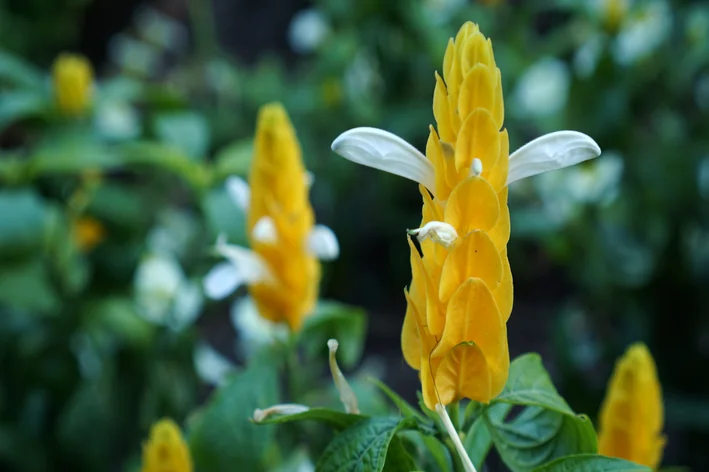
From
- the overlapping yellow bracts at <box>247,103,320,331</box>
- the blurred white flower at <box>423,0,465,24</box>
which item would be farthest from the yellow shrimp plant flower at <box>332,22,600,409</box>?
the blurred white flower at <box>423,0,465,24</box>

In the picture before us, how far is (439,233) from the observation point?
0.49 meters

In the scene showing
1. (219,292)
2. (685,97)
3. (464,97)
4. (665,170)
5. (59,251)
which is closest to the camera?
(464,97)

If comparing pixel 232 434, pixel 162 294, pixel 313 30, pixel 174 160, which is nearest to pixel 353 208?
pixel 313 30

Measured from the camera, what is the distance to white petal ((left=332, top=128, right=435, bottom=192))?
21.1 inches

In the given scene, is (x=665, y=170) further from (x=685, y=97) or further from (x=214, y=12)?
(x=214, y=12)

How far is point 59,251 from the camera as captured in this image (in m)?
1.40

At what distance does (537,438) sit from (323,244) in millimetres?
349

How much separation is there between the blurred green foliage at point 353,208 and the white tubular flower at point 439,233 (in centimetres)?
55

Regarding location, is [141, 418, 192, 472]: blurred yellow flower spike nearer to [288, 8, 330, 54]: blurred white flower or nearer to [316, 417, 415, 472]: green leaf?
[316, 417, 415, 472]: green leaf

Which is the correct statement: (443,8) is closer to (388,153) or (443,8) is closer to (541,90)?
(541,90)

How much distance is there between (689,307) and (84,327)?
1190 mm

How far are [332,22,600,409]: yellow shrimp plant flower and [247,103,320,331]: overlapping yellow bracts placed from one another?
0.31 metres

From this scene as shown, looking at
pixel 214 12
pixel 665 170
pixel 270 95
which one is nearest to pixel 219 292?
pixel 665 170

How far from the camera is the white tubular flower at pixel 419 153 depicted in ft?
1.75
